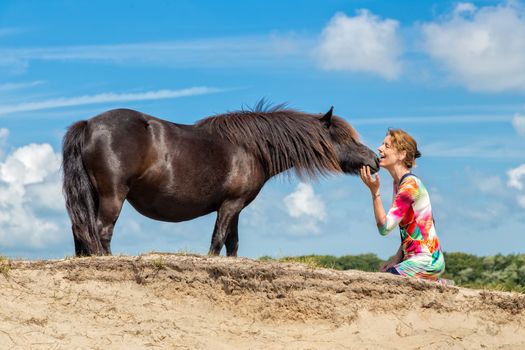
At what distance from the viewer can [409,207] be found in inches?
346

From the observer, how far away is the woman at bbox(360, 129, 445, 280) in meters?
8.58

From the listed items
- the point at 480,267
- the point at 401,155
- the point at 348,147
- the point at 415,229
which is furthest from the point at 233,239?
the point at 480,267

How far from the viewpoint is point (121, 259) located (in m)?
9.33

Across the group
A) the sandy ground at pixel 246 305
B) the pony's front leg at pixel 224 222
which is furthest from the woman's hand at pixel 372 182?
the pony's front leg at pixel 224 222

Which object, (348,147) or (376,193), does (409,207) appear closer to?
(376,193)

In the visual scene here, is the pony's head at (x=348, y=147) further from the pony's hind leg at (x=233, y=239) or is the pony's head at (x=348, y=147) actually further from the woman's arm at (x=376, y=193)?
the woman's arm at (x=376, y=193)

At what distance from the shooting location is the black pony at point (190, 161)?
10.8 metres

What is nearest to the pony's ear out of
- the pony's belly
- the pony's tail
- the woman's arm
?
the pony's belly

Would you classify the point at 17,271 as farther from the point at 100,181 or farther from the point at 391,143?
the point at 391,143

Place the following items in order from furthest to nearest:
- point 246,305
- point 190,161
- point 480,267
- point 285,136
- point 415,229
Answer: point 480,267
point 285,136
point 190,161
point 246,305
point 415,229

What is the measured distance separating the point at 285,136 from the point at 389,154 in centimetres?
354

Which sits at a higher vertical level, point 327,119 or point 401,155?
point 327,119

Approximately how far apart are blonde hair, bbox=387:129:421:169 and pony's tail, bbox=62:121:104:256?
4.28 m

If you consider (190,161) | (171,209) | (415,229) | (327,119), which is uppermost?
(327,119)
